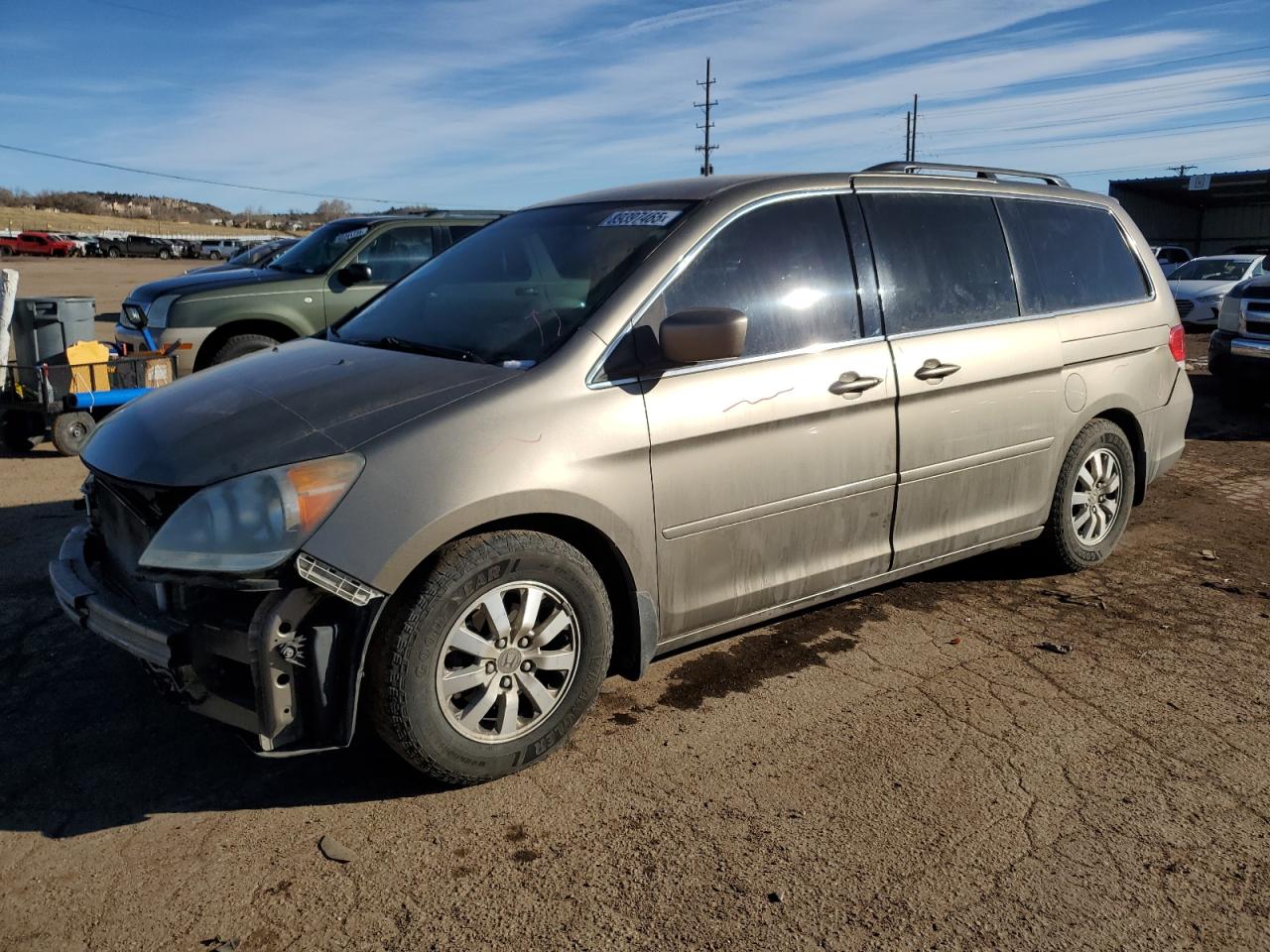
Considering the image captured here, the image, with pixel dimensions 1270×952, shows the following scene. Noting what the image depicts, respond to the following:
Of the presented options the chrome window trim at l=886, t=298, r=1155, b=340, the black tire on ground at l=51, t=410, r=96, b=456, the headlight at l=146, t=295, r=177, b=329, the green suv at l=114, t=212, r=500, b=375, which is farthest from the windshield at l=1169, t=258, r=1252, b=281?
the black tire on ground at l=51, t=410, r=96, b=456

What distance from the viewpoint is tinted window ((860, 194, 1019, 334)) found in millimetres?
4098

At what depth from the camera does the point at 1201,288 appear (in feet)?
61.9

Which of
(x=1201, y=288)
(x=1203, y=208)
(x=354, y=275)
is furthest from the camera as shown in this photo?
(x=1203, y=208)

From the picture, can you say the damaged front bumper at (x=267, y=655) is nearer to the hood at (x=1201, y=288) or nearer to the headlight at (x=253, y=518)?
the headlight at (x=253, y=518)

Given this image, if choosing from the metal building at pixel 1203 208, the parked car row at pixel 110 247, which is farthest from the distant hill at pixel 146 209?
the metal building at pixel 1203 208

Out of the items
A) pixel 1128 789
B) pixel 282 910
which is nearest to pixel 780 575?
pixel 1128 789

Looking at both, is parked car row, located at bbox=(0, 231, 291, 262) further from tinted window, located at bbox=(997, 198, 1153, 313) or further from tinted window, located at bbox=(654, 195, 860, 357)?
tinted window, located at bbox=(654, 195, 860, 357)

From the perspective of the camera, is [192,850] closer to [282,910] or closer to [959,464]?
[282,910]

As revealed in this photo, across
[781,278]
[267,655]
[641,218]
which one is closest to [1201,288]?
[781,278]

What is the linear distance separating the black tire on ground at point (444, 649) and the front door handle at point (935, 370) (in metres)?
1.67

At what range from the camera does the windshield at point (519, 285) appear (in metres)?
3.50

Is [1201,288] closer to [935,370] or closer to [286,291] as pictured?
[286,291]

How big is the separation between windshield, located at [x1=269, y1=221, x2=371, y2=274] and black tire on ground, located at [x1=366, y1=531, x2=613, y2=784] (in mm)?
6909

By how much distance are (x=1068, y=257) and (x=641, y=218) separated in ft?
7.73
